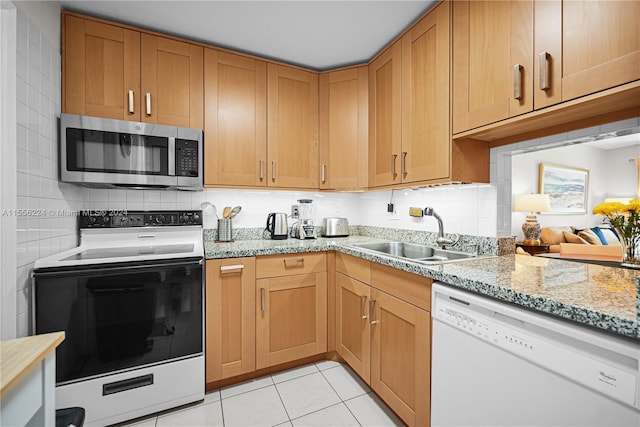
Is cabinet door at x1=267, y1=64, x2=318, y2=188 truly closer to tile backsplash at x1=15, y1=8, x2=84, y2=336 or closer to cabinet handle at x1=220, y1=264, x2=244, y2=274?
cabinet handle at x1=220, y1=264, x2=244, y2=274

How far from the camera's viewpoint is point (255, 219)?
8.04 ft

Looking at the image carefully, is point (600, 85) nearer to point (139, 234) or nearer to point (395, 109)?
point (395, 109)

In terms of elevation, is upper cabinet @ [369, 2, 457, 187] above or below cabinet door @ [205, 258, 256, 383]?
above

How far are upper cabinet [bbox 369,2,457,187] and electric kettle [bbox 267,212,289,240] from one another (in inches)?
30.0

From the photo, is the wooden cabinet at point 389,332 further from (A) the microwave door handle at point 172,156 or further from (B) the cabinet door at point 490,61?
(A) the microwave door handle at point 172,156

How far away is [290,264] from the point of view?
6.44 ft

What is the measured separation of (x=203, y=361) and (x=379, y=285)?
44.2 inches

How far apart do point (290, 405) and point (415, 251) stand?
1.29 meters

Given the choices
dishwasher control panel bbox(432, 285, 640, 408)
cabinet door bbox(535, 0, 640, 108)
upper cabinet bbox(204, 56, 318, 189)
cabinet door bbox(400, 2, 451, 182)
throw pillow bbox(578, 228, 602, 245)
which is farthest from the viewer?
upper cabinet bbox(204, 56, 318, 189)

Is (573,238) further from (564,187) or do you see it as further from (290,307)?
(290,307)

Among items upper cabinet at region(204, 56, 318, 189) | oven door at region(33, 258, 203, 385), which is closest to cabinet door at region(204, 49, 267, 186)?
upper cabinet at region(204, 56, 318, 189)

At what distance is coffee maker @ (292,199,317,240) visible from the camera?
2.42 metres

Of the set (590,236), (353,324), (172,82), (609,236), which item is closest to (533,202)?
(590,236)

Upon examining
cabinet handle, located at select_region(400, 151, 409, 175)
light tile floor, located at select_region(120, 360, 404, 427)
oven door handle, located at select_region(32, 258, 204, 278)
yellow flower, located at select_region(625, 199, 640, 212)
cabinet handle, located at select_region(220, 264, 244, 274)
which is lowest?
light tile floor, located at select_region(120, 360, 404, 427)
